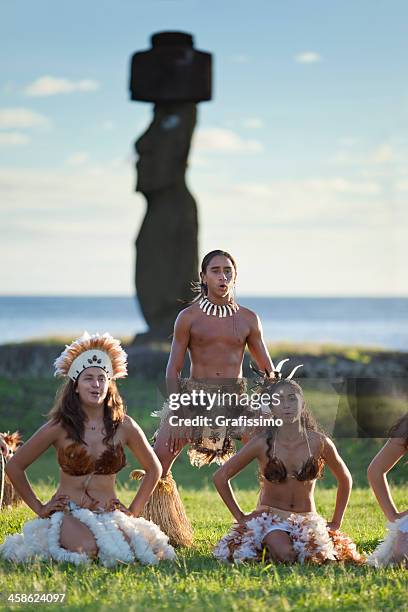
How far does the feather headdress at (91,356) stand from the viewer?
18.8 ft

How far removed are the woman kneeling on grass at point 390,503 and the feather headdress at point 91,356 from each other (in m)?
1.46

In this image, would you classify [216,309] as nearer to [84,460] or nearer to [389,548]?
[84,460]

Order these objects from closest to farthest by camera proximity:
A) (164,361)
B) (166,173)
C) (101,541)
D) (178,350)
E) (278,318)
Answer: (101,541) < (178,350) < (164,361) < (166,173) < (278,318)

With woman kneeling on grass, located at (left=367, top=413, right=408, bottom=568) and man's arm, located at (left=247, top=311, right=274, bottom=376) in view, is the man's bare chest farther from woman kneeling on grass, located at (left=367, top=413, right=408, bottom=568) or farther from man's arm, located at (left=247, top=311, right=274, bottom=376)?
woman kneeling on grass, located at (left=367, top=413, right=408, bottom=568)

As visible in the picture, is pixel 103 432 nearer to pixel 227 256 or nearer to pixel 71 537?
pixel 71 537

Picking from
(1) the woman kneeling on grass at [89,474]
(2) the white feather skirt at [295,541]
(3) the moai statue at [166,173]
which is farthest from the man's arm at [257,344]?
(3) the moai statue at [166,173]

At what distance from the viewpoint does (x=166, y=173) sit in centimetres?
1573

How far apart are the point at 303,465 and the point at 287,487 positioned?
15cm

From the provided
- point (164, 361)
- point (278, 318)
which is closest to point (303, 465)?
point (164, 361)

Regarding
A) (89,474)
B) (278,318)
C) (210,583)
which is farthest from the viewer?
(278,318)

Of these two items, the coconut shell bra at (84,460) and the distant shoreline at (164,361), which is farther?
the distant shoreline at (164,361)

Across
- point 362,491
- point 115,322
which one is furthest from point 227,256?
point 115,322

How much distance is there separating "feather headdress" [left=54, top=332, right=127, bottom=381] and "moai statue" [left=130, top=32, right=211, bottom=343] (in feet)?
32.2

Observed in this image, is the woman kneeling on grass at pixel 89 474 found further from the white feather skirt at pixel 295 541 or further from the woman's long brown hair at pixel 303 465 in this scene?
the woman's long brown hair at pixel 303 465
